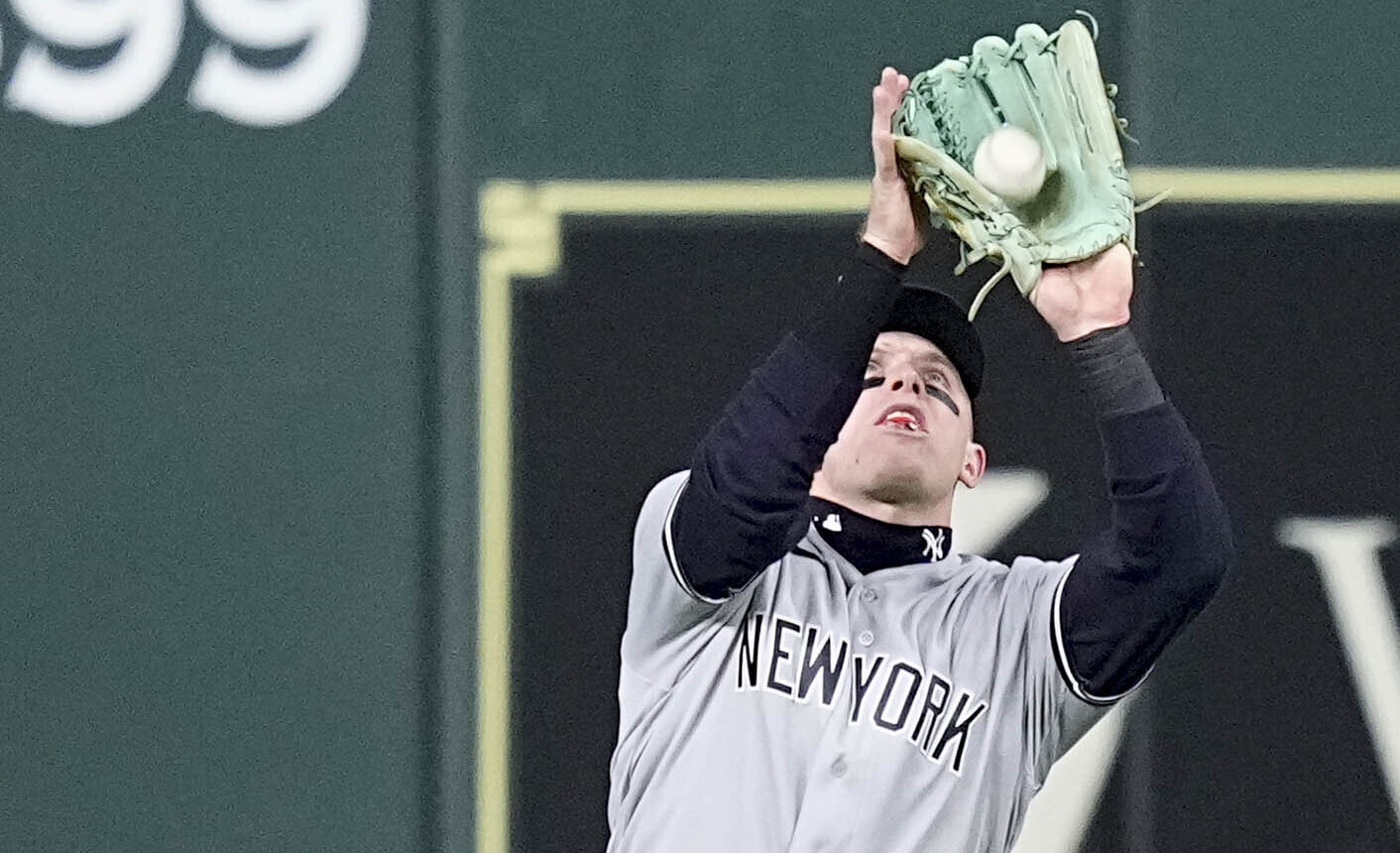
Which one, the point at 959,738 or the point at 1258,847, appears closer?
the point at 959,738

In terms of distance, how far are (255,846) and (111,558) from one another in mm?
319

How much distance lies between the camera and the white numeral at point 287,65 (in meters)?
2.55

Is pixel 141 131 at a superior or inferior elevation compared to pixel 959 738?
superior

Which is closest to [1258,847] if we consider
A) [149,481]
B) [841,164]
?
A: [841,164]

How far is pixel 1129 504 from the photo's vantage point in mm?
1863

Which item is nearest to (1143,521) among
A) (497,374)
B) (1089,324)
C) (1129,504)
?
(1129,504)

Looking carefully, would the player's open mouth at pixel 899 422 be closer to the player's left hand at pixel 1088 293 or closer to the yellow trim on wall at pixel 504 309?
the player's left hand at pixel 1088 293

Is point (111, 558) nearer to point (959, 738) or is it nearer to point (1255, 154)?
point (959, 738)

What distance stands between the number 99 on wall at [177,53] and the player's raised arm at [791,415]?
80cm

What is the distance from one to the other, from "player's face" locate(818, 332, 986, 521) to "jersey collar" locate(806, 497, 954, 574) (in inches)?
0.5

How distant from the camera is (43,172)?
2561 mm

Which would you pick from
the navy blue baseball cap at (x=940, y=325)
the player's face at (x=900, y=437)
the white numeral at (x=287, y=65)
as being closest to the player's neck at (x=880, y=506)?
the player's face at (x=900, y=437)

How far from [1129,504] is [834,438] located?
0.22 meters

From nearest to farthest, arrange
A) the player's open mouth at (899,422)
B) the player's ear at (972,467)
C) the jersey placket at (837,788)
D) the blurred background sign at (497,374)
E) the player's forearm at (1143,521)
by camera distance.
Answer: the player's forearm at (1143,521) < the jersey placket at (837,788) < the player's open mouth at (899,422) < the player's ear at (972,467) < the blurred background sign at (497,374)
